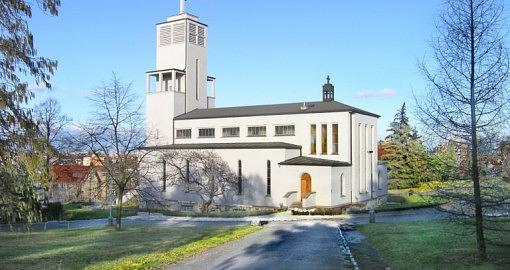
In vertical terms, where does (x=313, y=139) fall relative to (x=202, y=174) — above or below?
above

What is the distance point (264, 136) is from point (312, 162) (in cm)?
759

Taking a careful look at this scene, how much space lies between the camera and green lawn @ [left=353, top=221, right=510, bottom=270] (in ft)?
49.1

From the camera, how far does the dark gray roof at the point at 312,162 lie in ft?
142

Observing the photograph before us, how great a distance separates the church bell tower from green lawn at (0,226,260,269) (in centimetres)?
2867

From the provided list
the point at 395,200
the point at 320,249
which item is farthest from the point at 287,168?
the point at 320,249

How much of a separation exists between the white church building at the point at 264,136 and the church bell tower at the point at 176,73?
0.11 meters

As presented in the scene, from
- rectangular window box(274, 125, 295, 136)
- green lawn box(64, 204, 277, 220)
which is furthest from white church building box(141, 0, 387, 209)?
green lawn box(64, 204, 277, 220)

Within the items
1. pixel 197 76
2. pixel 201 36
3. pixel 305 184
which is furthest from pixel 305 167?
pixel 201 36

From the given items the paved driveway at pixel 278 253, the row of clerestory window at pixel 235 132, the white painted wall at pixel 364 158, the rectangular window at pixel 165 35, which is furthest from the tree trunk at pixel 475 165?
the rectangular window at pixel 165 35

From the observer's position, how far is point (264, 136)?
1960 inches

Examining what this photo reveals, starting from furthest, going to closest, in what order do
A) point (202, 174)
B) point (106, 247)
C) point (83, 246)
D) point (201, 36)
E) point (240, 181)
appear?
point (201, 36) < point (202, 174) < point (240, 181) < point (83, 246) < point (106, 247)

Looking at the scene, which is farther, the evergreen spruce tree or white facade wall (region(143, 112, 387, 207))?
the evergreen spruce tree

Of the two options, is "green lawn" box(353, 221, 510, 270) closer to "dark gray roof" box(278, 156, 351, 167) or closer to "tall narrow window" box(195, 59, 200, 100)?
"dark gray roof" box(278, 156, 351, 167)

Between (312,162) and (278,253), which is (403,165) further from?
(278,253)
